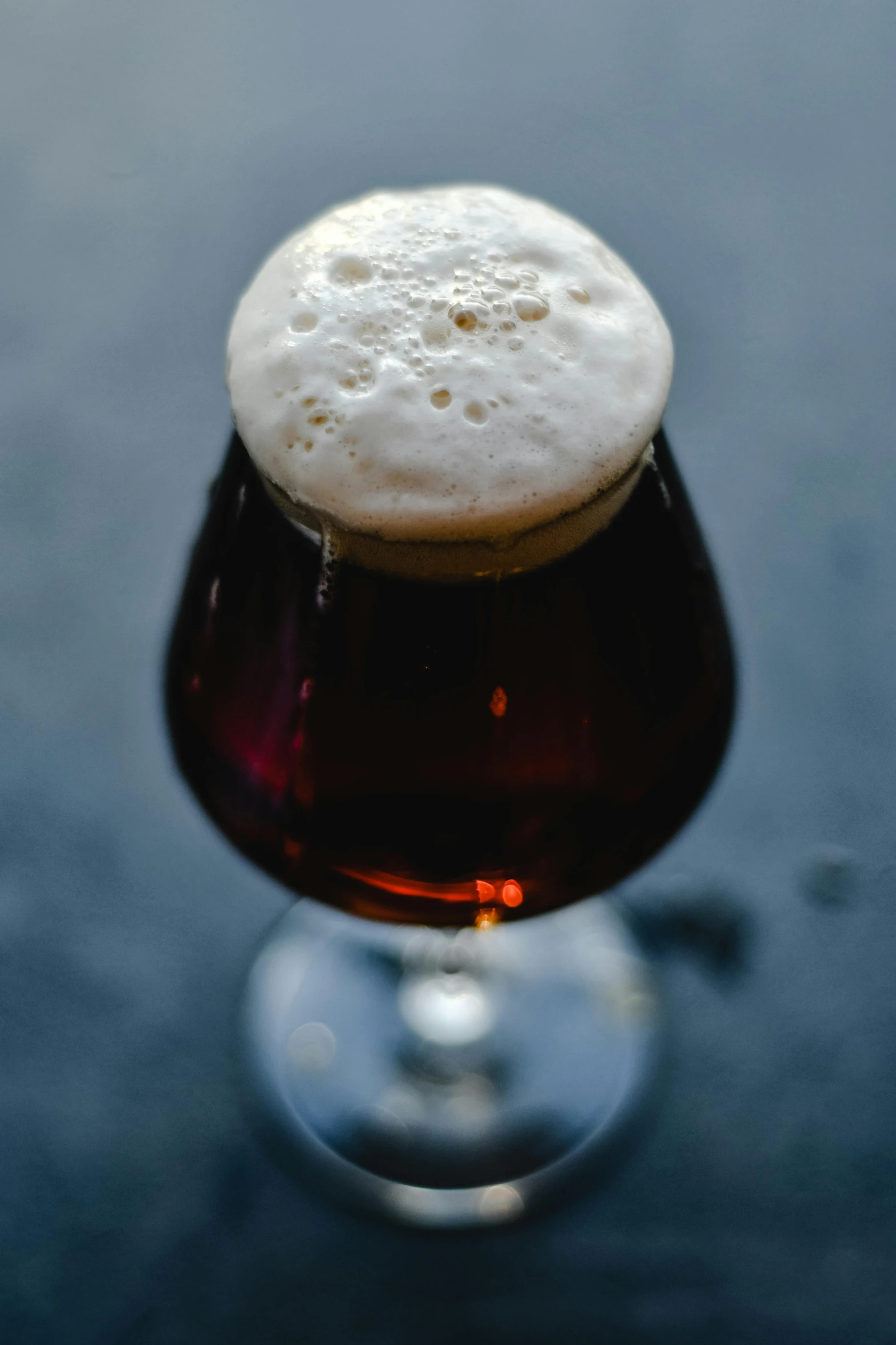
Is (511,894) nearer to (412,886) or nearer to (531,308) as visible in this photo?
(412,886)

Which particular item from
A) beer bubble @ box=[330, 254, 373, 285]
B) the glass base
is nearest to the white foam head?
beer bubble @ box=[330, 254, 373, 285]

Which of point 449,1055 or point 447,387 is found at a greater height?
point 447,387

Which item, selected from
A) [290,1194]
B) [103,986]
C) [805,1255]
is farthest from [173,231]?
[805,1255]

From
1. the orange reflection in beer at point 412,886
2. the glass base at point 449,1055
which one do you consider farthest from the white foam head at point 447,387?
the glass base at point 449,1055

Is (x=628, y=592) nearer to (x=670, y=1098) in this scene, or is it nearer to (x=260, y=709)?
(x=260, y=709)

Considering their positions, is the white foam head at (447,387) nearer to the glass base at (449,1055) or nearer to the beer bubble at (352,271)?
the beer bubble at (352,271)

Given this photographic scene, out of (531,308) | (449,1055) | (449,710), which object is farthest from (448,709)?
(449,1055)
